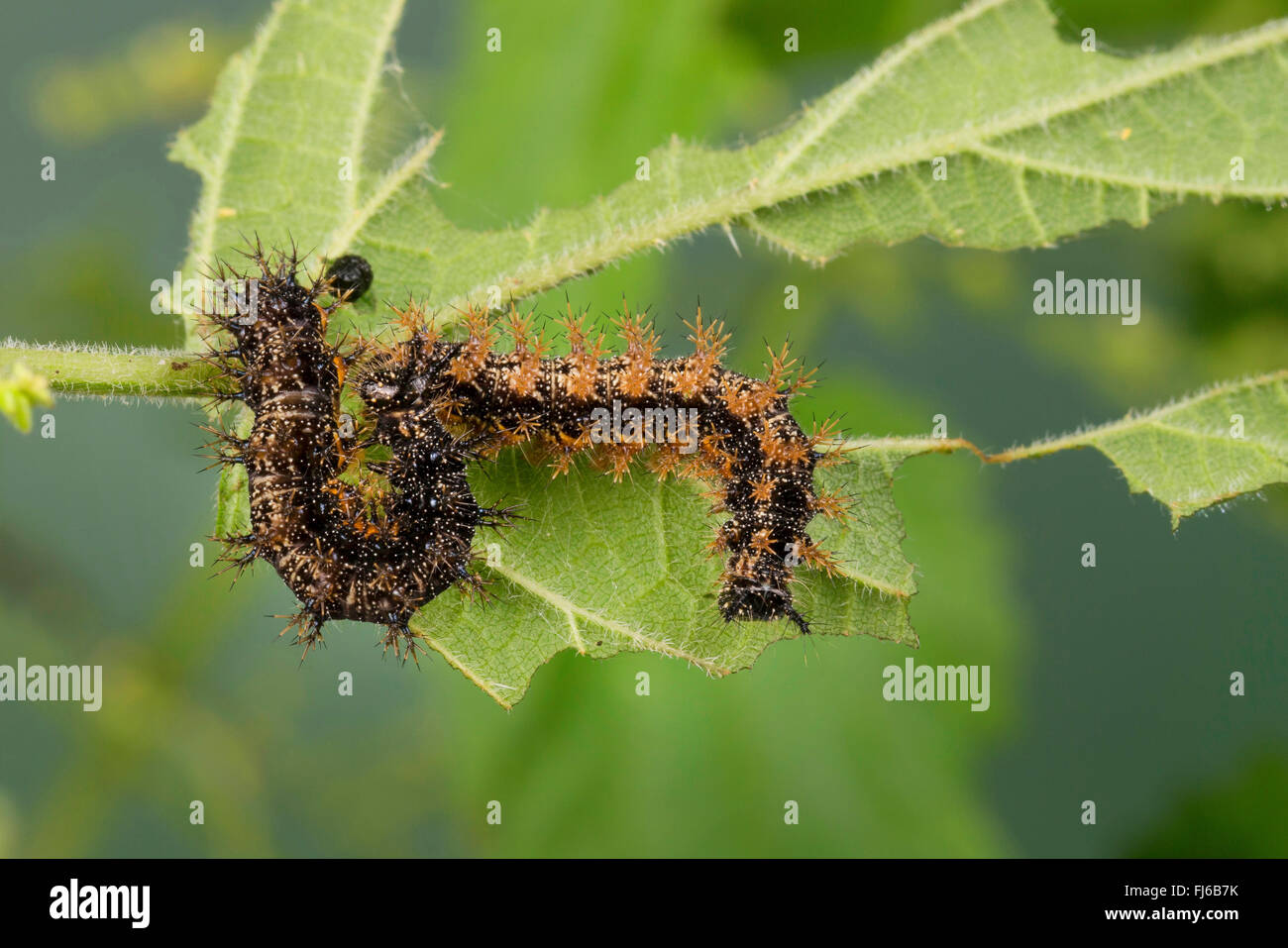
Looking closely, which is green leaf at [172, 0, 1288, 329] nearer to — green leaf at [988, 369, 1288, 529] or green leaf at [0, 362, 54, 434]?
green leaf at [988, 369, 1288, 529]

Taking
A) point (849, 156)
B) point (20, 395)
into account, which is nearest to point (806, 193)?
point (849, 156)

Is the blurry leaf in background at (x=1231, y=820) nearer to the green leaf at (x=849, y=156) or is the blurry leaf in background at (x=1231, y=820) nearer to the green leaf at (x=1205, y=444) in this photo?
the green leaf at (x=1205, y=444)

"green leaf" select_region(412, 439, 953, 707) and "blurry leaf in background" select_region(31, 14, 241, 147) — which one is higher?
"blurry leaf in background" select_region(31, 14, 241, 147)

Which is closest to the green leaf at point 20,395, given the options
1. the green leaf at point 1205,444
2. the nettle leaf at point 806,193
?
the nettle leaf at point 806,193

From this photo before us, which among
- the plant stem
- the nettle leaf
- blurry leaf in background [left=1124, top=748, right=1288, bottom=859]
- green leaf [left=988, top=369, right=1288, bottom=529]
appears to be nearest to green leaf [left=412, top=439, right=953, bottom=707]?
the nettle leaf

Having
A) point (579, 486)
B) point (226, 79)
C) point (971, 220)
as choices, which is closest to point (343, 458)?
point (579, 486)

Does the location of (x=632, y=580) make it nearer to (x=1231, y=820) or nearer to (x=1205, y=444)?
(x=1205, y=444)
